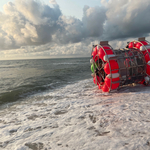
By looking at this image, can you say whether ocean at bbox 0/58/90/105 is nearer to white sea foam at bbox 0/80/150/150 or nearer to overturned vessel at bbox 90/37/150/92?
white sea foam at bbox 0/80/150/150

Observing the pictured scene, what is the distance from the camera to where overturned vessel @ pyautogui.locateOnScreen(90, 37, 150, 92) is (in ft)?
20.4

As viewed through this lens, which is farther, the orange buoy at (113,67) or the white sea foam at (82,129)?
the orange buoy at (113,67)

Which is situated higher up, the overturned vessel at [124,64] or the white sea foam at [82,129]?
the overturned vessel at [124,64]

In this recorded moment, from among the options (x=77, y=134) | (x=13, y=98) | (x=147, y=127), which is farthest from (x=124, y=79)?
(x=13, y=98)

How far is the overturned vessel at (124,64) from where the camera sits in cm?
623

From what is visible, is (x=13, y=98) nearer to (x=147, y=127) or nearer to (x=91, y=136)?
(x=91, y=136)

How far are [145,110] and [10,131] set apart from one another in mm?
4854

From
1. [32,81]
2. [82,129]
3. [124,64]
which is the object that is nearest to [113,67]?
[124,64]

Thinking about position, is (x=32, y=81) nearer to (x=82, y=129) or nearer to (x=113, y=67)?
(x=113, y=67)

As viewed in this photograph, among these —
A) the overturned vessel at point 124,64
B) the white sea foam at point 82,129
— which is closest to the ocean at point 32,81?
the white sea foam at point 82,129

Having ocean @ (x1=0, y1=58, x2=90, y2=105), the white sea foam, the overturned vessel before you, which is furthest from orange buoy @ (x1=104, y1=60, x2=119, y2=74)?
ocean @ (x1=0, y1=58, x2=90, y2=105)

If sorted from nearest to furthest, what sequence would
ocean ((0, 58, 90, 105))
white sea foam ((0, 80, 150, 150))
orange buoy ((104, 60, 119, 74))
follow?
white sea foam ((0, 80, 150, 150)) < orange buoy ((104, 60, 119, 74)) < ocean ((0, 58, 90, 105))

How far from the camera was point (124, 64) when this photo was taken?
652 cm

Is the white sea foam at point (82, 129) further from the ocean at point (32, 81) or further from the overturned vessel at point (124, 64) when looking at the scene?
the ocean at point (32, 81)
